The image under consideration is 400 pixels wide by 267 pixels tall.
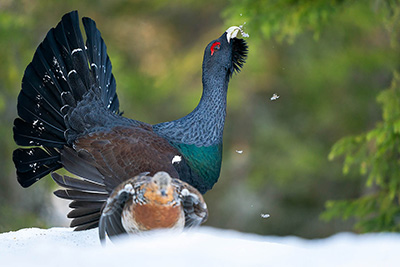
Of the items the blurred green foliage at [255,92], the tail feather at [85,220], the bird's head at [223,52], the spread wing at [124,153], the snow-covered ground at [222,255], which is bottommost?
the snow-covered ground at [222,255]

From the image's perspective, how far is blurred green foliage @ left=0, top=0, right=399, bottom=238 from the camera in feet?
28.2

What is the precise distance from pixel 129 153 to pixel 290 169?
6.67 metres

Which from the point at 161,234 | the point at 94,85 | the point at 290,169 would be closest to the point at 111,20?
the point at 290,169

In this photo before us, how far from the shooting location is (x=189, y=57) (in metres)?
Answer: 9.87

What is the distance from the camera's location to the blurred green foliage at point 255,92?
339 inches

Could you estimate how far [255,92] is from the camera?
11102 mm

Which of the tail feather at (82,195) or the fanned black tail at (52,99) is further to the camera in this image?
the fanned black tail at (52,99)

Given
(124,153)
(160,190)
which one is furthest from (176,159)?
(160,190)

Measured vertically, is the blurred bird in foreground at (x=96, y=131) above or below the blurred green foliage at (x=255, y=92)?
below

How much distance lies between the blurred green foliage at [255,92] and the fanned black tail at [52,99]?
3.35 m

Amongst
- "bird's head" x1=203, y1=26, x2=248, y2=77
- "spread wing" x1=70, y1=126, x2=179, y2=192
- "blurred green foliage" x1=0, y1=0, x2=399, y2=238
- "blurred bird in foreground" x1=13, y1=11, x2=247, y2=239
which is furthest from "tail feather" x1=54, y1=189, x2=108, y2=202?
"blurred green foliage" x1=0, y1=0, x2=399, y2=238

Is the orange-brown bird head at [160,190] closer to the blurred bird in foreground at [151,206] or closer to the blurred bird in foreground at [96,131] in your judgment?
the blurred bird in foreground at [151,206]

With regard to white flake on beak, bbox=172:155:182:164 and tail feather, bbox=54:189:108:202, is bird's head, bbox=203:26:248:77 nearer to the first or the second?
white flake on beak, bbox=172:155:182:164

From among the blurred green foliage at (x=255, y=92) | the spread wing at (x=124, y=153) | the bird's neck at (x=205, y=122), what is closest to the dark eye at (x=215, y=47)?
the bird's neck at (x=205, y=122)
